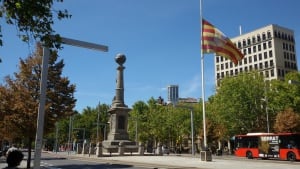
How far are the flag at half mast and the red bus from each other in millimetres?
11994

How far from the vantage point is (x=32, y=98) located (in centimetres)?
2473

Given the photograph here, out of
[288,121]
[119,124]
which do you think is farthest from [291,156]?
[119,124]

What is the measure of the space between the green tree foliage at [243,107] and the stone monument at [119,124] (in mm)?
23778

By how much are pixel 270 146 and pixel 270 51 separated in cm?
7354

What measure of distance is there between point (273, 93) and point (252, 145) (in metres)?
23.1

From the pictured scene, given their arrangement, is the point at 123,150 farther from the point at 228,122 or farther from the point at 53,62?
the point at 228,122

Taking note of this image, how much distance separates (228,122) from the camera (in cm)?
6331

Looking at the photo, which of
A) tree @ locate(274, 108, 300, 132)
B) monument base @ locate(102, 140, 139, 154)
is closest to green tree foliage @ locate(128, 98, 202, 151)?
tree @ locate(274, 108, 300, 132)

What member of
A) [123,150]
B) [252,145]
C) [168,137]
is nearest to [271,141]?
[252,145]

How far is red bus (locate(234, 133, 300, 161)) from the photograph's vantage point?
36344 millimetres

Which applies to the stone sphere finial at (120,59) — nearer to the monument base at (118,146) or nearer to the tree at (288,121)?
the monument base at (118,146)

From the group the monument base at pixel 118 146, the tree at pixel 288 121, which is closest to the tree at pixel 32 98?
the monument base at pixel 118 146

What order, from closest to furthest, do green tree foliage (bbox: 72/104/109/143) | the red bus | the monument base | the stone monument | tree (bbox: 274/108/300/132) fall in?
the red bus < the monument base < the stone monument < tree (bbox: 274/108/300/132) < green tree foliage (bbox: 72/104/109/143)

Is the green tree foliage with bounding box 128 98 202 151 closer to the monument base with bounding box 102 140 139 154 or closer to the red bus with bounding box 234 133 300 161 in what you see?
the monument base with bounding box 102 140 139 154
